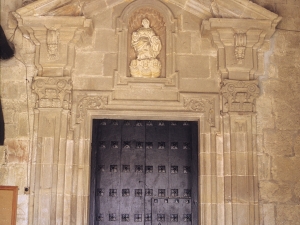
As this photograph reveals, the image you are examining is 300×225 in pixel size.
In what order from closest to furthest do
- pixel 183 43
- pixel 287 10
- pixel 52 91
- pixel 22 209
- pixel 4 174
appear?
pixel 22 209 → pixel 4 174 → pixel 52 91 → pixel 183 43 → pixel 287 10

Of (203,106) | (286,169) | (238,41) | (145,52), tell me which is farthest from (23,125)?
(286,169)

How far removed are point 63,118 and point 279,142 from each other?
2765mm

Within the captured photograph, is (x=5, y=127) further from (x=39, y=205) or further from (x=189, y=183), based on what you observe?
(x=189, y=183)

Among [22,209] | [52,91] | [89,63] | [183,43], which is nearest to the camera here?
[22,209]

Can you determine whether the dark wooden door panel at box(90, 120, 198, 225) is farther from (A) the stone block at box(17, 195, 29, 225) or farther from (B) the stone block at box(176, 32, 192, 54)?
(B) the stone block at box(176, 32, 192, 54)

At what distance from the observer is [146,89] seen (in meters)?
6.22

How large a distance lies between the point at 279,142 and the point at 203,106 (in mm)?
1074

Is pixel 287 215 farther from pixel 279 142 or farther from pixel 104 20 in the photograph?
pixel 104 20

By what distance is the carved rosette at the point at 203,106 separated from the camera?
6.16 metres

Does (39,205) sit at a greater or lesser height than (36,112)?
lesser

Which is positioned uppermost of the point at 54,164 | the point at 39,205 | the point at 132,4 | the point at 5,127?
the point at 132,4

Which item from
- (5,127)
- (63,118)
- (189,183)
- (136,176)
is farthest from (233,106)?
(5,127)

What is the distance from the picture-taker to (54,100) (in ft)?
19.7

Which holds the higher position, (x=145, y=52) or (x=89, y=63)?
(x=145, y=52)
